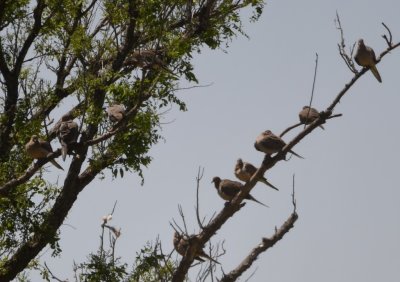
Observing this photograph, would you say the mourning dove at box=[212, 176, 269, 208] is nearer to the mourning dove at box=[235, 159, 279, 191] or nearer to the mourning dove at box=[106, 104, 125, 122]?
the mourning dove at box=[235, 159, 279, 191]

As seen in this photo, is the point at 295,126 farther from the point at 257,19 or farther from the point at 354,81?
the point at 257,19

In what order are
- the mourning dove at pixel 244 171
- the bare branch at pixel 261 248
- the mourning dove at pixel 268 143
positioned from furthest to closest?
1. the mourning dove at pixel 244 171
2. the mourning dove at pixel 268 143
3. the bare branch at pixel 261 248

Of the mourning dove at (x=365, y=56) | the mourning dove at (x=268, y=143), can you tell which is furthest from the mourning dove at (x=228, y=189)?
the mourning dove at (x=365, y=56)

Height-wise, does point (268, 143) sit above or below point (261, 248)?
above

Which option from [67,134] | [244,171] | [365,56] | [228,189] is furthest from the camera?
[244,171]

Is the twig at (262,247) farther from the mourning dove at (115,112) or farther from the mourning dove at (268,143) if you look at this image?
the mourning dove at (115,112)

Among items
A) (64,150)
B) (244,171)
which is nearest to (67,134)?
(64,150)

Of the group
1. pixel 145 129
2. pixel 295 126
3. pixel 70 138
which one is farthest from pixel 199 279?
pixel 145 129

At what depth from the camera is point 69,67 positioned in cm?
1384

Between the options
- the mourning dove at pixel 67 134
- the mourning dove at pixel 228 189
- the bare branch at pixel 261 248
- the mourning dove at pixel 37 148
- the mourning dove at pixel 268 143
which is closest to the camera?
the bare branch at pixel 261 248

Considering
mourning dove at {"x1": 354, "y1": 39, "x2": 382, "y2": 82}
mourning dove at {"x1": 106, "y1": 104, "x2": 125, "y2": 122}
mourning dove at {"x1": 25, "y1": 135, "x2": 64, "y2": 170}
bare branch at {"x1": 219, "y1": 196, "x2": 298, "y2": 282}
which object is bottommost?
bare branch at {"x1": 219, "y1": 196, "x2": 298, "y2": 282}

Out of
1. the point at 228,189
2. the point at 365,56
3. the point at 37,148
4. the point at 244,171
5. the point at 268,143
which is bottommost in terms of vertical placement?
the point at 37,148

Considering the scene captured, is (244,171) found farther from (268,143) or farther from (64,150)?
(64,150)

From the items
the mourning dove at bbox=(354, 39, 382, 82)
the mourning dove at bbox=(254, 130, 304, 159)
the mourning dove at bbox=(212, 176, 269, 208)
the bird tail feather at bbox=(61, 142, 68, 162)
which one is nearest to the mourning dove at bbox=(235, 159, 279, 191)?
the mourning dove at bbox=(212, 176, 269, 208)
